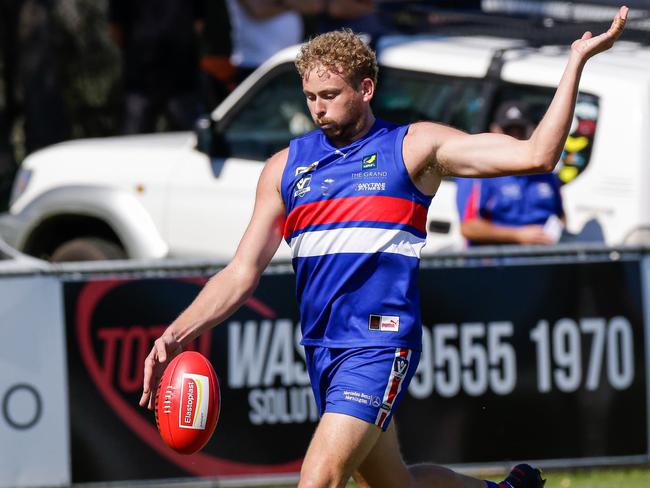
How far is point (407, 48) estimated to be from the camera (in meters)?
9.68

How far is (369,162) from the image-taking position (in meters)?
5.23

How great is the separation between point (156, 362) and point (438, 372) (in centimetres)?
314

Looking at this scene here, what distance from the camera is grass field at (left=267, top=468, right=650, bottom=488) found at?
785cm

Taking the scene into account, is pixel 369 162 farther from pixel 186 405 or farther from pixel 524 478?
pixel 524 478

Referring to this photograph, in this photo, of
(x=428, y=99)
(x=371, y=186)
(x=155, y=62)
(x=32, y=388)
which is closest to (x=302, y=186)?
(x=371, y=186)

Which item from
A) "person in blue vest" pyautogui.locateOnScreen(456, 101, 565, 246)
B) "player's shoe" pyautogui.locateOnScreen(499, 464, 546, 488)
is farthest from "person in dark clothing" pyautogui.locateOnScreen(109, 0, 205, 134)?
"player's shoe" pyautogui.locateOnScreen(499, 464, 546, 488)

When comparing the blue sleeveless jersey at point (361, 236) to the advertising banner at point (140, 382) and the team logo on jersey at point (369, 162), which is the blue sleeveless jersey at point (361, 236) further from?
the advertising banner at point (140, 382)

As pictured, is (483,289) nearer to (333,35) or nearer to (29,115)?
(333,35)

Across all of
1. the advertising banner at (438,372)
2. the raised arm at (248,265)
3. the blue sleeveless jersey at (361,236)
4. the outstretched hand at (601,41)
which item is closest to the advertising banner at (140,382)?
the advertising banner at (438,372)

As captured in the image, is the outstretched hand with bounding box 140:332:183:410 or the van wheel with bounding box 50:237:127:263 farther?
the van wheel with bounding box 50:237:127:263

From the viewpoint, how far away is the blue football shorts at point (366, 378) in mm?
5148

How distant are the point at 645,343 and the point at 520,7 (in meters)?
4.14

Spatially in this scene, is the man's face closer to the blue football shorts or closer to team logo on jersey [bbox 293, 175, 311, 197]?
team logo on jersey [bbox 293, 175, 311, 197]

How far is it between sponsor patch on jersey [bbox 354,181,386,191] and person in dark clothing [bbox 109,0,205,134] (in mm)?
8253
